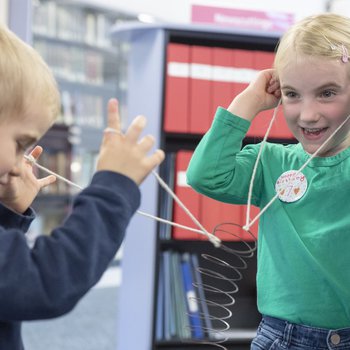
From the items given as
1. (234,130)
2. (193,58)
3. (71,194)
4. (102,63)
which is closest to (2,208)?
(234,130)

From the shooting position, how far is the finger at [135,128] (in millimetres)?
703

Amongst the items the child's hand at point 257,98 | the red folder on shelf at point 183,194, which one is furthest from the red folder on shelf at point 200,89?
the child's hand at point 257,98

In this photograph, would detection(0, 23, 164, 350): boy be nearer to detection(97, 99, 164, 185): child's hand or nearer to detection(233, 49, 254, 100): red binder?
detection(97, 99, 164, 185): child's hand

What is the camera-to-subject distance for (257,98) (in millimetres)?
1053

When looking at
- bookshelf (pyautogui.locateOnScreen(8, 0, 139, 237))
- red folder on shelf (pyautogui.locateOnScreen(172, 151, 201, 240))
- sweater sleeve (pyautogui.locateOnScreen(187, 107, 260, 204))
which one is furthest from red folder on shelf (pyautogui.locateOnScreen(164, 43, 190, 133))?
bookshelf (pyautogui.locateOnScreen(8, 0, 139, 237))

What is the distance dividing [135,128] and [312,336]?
18.0 inches

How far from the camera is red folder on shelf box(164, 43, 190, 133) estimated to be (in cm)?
235

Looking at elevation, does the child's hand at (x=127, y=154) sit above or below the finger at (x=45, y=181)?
above

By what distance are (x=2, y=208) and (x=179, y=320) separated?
5.25 feet

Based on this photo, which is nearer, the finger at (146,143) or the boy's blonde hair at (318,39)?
the finger at (146,143)

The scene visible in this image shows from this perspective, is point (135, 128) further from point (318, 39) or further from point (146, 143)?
point (318, 39)

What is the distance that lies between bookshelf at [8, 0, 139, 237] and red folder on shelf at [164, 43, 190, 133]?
2321 mm

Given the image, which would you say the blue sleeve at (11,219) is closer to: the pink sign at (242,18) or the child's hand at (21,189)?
the child's hand at (21,189)

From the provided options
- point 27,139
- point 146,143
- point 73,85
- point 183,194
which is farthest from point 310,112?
point 73,85
